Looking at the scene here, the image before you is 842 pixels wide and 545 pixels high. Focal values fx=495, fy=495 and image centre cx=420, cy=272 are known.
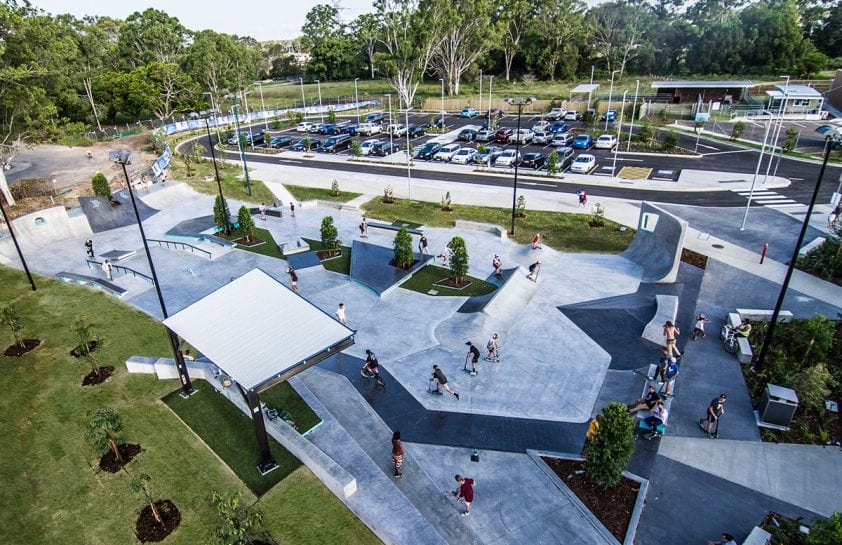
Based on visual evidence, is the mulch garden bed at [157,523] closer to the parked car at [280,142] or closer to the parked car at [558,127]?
the parked car at [280,142]

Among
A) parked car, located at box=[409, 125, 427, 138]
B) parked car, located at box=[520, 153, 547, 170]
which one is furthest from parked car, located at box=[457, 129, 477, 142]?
parked car, located at box=[520, 153, 547, 170]

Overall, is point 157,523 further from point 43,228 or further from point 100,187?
point 100,187

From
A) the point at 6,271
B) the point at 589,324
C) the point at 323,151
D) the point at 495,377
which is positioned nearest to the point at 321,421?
the point at 495,377

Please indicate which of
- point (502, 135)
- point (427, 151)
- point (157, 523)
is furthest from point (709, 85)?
point (157, 523)

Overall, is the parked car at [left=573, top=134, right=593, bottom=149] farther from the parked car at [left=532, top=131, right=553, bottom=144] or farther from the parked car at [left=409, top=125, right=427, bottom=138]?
the parked car at [left=409, top=125, right=427, bottom=138]

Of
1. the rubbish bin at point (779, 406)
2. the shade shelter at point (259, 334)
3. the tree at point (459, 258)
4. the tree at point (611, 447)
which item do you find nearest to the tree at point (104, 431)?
the shade shelter at point (259, 334)

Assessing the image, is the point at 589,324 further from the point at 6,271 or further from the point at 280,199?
the point at 6,271
